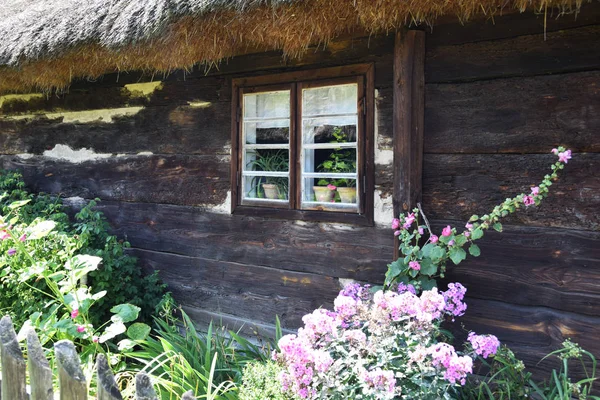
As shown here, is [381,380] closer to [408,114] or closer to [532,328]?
[532,328]

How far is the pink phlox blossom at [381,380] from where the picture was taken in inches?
75.7

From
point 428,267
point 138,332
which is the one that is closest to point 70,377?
point 428,267

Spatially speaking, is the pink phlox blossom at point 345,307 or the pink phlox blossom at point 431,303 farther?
the pink phlox blossom at point 345,307

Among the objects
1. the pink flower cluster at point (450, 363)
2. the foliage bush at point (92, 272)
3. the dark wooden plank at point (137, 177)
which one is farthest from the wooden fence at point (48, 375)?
the dark wooden plank at point (137, 177)

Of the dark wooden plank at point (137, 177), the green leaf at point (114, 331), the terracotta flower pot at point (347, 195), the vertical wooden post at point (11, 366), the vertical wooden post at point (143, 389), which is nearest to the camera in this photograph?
the vertical wooden post at point (143, 389)

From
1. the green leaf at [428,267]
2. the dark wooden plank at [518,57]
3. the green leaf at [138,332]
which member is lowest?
the green leaf at [138,332]

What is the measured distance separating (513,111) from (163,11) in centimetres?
185

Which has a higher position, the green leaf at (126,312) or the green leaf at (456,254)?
the green leaf at (456,254)

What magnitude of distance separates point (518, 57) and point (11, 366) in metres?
2.45

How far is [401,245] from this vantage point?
8.89ft

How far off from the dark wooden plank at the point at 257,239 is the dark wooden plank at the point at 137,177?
0.10 m

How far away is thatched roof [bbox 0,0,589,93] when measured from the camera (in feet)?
8.43

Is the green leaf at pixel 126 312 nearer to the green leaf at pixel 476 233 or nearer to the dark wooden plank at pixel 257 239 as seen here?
the dark wooden plank at pixel 257 239

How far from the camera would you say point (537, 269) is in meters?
2.57
